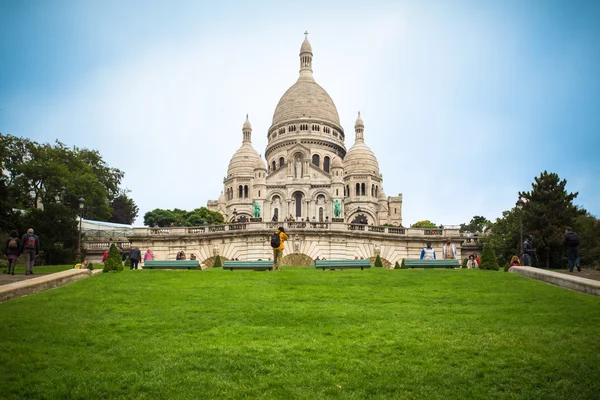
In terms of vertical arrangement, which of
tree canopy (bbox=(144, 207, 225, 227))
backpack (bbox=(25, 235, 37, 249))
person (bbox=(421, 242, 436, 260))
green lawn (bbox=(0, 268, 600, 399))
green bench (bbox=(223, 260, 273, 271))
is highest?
tree canopy (bbox=(144, 207, 225, 227))

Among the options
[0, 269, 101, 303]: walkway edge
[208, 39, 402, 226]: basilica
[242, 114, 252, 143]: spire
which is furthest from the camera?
[242, 114, 252, 143]: spire

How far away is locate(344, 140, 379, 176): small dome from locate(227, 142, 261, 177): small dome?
1331 cm

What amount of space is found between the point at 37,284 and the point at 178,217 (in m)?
58.1

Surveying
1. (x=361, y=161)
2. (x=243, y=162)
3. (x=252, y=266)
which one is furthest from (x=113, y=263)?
(x=243, y=162)

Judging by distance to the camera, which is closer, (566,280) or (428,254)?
(566,280)

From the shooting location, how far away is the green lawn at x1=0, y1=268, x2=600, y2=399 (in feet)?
29.0

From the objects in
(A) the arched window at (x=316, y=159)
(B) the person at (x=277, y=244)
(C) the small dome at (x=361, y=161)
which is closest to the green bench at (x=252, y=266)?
(B) the person at (x=277, y=244)

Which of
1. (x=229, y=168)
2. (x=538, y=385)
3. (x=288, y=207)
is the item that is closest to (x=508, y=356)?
(x=538, y=385)

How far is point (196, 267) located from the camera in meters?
25.2

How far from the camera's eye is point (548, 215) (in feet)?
118

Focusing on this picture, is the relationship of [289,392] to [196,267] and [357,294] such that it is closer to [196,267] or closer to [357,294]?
[357,294]

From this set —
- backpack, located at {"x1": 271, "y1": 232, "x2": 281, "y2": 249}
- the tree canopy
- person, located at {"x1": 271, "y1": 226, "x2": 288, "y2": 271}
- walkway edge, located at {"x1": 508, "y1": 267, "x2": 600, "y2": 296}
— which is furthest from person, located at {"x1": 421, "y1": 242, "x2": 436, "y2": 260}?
the tree canopy

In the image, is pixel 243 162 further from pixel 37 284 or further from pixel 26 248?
pixel 37 284

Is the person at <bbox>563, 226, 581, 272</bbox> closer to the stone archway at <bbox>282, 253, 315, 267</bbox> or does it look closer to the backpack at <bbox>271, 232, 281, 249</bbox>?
the backpack at <bbox>271, 232, 281, 249</bbox>
